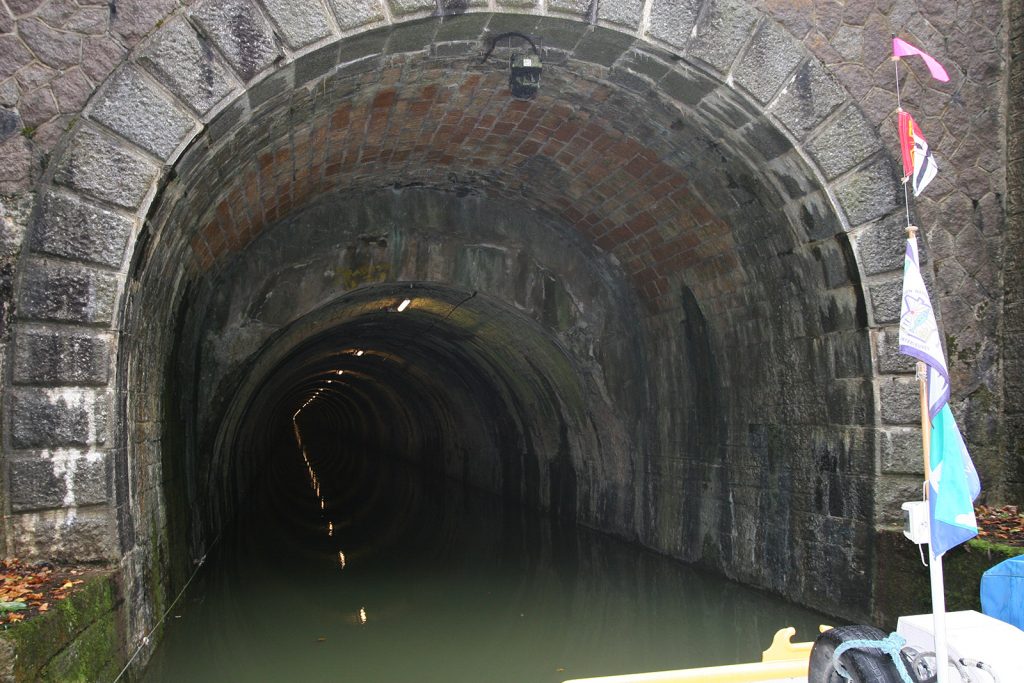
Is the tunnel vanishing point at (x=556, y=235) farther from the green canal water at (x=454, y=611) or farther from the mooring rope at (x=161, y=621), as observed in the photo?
the green canal water at (x=454, y=611)

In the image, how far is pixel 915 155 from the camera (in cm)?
579

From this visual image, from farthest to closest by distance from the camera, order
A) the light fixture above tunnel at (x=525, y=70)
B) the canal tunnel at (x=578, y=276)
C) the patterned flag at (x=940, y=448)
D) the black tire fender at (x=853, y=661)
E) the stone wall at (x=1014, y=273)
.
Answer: the stone wall at (x=1014, y=273)
the canal tunnel at (x=578, y=276)
the light fixture above tunnel at (x=525, y=70)
the patterned flag at (x=940, y=448)
the black tire fender at (x=853, y=661)

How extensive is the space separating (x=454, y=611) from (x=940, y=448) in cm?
486

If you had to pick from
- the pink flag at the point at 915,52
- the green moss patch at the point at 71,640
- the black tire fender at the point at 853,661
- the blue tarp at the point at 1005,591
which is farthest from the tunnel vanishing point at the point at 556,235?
the black tire fender at the point at 853,661

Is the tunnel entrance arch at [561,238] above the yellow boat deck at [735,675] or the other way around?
above

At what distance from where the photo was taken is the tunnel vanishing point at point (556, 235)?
16.0ft

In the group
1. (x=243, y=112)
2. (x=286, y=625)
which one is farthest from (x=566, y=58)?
(x=286, y=625)

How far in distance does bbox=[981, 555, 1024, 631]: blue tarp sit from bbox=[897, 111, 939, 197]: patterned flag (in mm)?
2280

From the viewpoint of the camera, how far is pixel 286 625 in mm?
7852

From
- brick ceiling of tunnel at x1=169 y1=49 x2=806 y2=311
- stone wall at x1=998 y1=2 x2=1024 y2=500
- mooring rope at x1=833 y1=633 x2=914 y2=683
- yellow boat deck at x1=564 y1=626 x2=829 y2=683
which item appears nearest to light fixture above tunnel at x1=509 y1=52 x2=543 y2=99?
brick ceiling of tunnel at x1=169 y1=49 x2=806 y2=311

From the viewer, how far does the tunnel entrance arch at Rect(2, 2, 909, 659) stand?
490 centimetres

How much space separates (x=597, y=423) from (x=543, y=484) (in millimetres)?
3124

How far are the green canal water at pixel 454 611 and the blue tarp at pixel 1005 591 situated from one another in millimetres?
1792

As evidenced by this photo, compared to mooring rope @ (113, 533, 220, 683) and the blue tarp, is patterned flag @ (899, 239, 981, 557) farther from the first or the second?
mooring rope @ (113, 533, 220, 683)
